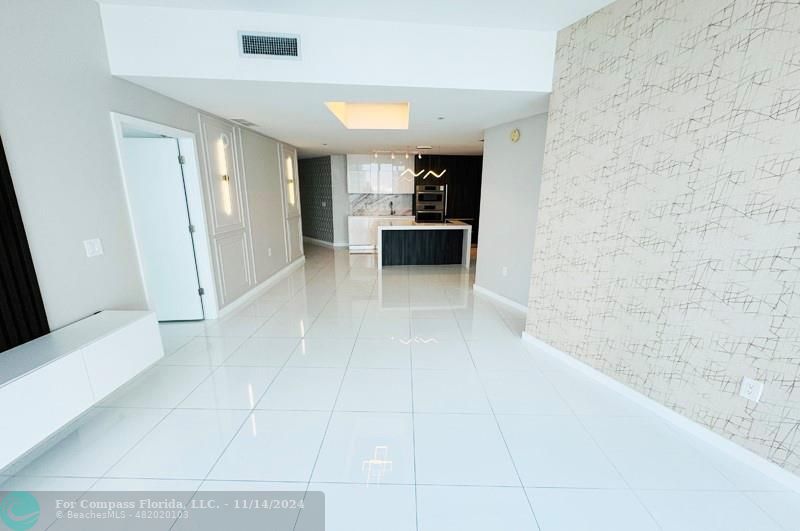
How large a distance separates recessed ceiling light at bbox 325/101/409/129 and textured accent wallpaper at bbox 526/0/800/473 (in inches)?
95.4

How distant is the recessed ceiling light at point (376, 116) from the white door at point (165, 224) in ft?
7.57

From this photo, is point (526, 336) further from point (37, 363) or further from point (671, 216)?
point (37, 363)

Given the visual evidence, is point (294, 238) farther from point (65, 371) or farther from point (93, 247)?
point (65, 371)

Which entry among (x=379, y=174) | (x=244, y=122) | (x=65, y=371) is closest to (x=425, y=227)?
(x=379, y=174)

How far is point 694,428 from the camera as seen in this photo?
201cm

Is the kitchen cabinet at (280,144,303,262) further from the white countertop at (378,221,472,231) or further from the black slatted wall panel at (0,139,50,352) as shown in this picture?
the black slatted wall panel at (0,139,50,352)

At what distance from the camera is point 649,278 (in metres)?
2.18

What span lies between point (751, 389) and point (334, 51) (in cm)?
354

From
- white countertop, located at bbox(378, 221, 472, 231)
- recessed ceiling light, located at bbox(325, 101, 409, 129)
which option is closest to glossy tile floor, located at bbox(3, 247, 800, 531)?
recessed ceiling light, located at bbox(325, 101, 409, 129)

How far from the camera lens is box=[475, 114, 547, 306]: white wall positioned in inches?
152

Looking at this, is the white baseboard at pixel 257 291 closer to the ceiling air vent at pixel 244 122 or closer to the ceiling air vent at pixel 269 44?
the ceiling air vent at pixel 244 122

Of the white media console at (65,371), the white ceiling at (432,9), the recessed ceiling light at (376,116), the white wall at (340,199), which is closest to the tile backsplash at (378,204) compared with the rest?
the white wall at (340,199)

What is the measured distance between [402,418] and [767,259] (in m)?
2.25

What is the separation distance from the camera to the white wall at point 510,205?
3.87 meters
